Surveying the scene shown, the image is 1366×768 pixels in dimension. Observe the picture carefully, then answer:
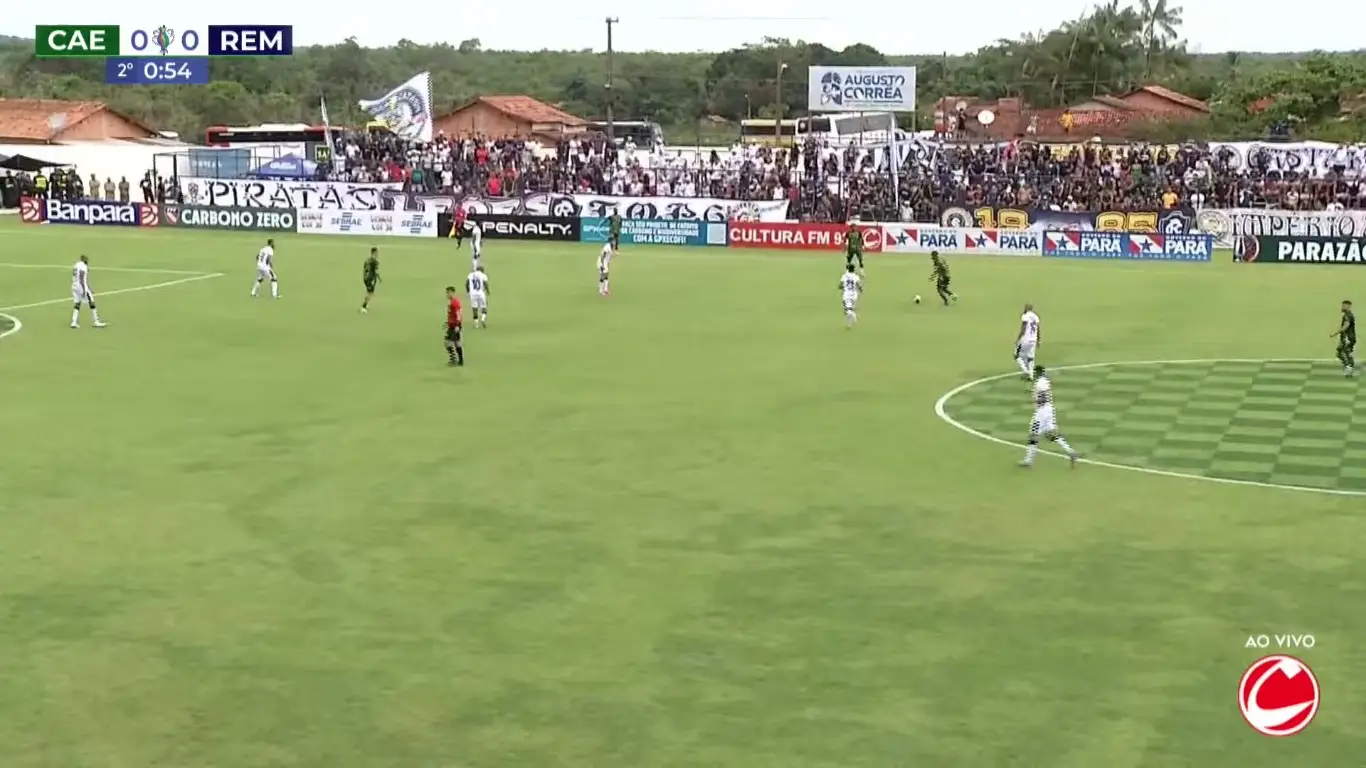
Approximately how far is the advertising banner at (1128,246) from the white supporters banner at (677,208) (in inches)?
487

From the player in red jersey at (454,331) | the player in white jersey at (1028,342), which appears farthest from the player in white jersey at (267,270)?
the player in white jersey at (1028,342)

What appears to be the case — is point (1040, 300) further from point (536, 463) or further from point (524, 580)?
point (524, 580)

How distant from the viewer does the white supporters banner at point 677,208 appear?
2638 inches

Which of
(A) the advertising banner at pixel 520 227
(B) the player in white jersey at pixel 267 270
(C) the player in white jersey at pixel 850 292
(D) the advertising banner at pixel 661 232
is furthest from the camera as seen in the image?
(A) the advertising banner at pixel 520 227

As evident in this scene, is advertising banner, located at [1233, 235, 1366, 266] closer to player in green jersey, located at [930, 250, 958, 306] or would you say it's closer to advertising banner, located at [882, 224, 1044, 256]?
advertising banner, located at [882, 224, 1044, 256]

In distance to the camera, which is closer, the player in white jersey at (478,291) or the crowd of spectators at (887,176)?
the player in white jersey at (478,291)

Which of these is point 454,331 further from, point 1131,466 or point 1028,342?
point 1131,466

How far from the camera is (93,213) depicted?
244 feet

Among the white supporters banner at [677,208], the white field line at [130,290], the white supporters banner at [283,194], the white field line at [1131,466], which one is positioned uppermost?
the white supporters banner at [283,194]

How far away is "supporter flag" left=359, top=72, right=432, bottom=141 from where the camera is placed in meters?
82.3

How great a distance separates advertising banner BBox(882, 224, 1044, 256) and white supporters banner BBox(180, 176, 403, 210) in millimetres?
24662

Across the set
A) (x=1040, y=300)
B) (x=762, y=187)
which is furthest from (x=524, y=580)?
(x=762, y=187)

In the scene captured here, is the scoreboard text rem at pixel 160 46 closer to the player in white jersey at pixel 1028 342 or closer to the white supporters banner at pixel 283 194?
the white supporters banner at pixel 283 194

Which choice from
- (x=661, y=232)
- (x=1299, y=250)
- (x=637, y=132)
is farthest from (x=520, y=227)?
(x=637, y=132)
